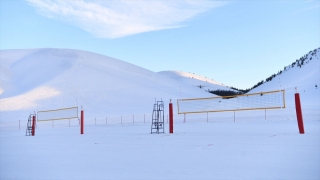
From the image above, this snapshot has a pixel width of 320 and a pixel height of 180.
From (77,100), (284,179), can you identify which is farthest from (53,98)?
(284,179)

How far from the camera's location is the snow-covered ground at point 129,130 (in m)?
4.11

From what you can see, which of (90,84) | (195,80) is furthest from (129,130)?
(195,80)

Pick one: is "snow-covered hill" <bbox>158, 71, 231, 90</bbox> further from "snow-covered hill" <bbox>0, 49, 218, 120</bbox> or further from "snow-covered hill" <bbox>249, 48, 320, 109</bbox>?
"snow-covered hill" <bbox>249, 48, 320, 109</bbox>

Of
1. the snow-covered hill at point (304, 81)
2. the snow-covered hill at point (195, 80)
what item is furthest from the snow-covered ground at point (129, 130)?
the snow-covered hill at point (195, 80)

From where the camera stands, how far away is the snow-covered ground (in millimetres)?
4105

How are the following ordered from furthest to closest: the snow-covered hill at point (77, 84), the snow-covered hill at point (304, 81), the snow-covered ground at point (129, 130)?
1. the snow-covered hill at point (77, 84)
2. the snow-covered hill at point (304, 81)
3. the snow-covered ground at point (129, 130)

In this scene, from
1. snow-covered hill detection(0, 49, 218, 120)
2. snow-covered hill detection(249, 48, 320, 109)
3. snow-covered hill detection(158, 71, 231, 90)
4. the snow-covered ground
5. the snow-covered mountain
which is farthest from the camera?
snow-covered hill detection(158, 71, 231, 90)

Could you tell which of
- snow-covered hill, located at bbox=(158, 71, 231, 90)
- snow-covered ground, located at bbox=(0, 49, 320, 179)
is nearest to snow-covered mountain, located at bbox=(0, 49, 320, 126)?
snow-covered ground, located at bbox=(0, 49, 320, 179)

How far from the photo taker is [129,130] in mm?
15742

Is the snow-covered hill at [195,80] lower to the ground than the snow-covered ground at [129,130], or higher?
higher

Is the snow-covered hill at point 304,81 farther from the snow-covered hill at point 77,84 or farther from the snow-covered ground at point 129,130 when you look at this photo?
the snow-covered hill at point 77,84

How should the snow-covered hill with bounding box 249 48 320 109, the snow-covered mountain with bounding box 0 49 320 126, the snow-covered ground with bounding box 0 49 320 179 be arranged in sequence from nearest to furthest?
the snow-covered ground with bounding box 0 49 320 179 → the snow-covered hill with bounding box 249 48 320 109 → the snow-covered mountain with bounding box 0 49 320 126

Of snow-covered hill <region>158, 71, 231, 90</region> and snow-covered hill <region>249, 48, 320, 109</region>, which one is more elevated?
snow-covered hill <region>158, 71, 231, 90</region>

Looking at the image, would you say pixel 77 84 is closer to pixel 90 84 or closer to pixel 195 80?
pixel 90 84
